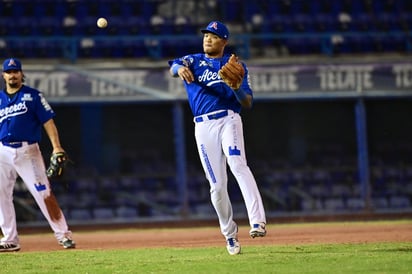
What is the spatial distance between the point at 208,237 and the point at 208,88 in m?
4.59

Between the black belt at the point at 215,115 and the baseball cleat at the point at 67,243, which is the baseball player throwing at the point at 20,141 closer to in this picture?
the baseball cleat at the point at 67,243

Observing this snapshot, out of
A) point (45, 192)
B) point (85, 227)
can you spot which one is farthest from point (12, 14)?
point (45, 192)

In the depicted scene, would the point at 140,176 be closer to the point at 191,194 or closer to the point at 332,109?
the point at 191,194

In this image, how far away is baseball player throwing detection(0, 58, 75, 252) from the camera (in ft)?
34.4

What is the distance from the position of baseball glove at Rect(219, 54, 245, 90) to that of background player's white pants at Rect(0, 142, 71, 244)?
2.91 m

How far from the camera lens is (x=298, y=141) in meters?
22.7

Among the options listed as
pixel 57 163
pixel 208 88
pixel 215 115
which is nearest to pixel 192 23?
pixel 57 163

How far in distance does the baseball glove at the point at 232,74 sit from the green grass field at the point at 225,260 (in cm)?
149

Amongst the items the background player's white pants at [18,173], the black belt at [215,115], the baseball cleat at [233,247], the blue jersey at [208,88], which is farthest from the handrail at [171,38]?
the baseball cleat at [233,247]

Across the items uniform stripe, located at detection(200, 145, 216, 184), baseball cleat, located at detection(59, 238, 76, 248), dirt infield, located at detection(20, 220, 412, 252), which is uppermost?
uniform stripe, located at detection(200, 145, 216, 184)

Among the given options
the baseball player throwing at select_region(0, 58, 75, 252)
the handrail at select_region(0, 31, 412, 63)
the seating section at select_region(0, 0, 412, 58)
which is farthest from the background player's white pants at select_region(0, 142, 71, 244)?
the seating section at select_region(0, 0, 412, 58)

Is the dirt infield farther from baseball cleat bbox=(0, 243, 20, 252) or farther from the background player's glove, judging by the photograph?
the background player's glove

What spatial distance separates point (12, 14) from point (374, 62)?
Result: 25.7 ft

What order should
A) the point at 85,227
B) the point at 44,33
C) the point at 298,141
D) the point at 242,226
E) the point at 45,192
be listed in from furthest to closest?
1. the point at 298,141
2. the point at 44,33
3. the point at 85,227
4. the point at 242,226
5. the point at 45,192
